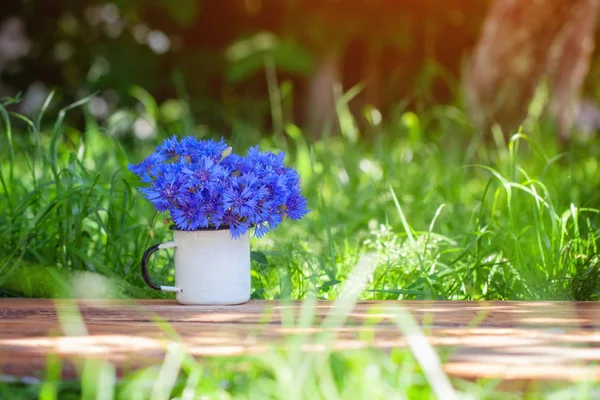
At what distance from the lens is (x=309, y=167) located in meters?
4.04

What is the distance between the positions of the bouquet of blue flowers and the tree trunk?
2853 mm

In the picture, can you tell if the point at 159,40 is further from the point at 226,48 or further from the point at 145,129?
the point at 145,129

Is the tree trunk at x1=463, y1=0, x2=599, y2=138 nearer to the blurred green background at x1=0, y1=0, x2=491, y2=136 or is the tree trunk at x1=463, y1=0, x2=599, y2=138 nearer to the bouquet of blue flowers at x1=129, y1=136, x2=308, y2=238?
the blurred green background at x1=0, y1=0, x2=491, y2=136

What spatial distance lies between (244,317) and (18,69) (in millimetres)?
6014

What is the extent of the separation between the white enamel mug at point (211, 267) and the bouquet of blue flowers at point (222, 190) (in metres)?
0.03

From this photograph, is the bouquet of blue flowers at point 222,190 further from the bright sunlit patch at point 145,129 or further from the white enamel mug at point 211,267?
the bright sunlit patch at point 145,129

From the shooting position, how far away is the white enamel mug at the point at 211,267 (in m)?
1.85

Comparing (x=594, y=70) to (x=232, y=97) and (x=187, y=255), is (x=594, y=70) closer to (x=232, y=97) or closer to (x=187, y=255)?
(x=232, y=97)

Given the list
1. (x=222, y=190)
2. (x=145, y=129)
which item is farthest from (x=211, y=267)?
(x=145, y=129)

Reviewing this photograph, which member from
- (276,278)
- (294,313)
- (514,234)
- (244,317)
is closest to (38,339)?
(244,317)

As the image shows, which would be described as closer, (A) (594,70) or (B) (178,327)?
(B) (178,327)

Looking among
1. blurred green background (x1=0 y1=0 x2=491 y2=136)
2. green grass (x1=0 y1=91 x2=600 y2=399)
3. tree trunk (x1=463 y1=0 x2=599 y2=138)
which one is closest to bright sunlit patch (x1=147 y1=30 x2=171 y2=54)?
blurred green background (x1=0 y1=0 x2=491 y2=136)

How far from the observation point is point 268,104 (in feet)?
22.4

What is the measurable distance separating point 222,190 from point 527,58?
330 cm
